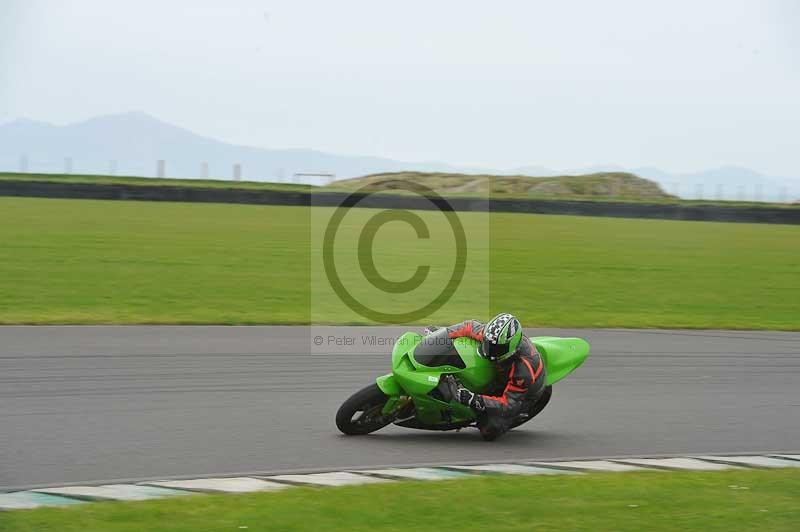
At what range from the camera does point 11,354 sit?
1153 centimetres

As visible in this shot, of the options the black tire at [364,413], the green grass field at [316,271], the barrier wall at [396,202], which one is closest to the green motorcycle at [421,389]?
the black tire at [364,413]

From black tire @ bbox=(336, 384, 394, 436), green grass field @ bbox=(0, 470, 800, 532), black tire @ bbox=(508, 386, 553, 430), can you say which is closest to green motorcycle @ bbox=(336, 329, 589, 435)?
black tire @ bbox=(336, 384, 394, 436)

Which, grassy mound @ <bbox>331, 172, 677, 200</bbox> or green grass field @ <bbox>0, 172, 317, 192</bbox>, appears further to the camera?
grassy mound @ <bbox>331, 172, 677, 200</bbox>

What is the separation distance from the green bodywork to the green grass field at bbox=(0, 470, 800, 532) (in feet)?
3.92

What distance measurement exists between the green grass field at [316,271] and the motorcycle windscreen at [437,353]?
7167 millimetres

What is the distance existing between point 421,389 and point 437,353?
371mm

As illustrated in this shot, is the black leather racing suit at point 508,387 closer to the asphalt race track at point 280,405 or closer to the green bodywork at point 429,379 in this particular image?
the green bodywork at point 429,379

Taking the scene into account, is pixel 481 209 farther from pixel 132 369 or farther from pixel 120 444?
pixel 120 444

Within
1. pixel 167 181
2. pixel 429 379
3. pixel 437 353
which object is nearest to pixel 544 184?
pixel 167 181

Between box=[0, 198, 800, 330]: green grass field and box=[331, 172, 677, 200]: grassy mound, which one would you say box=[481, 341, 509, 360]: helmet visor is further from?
box=[331, 172, 677, 200]: grassy mound

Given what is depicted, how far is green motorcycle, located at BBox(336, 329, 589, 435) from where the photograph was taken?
27.3 feet

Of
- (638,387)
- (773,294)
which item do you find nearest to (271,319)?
(638,387)

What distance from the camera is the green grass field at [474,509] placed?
19.7ft

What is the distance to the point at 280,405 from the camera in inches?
381
